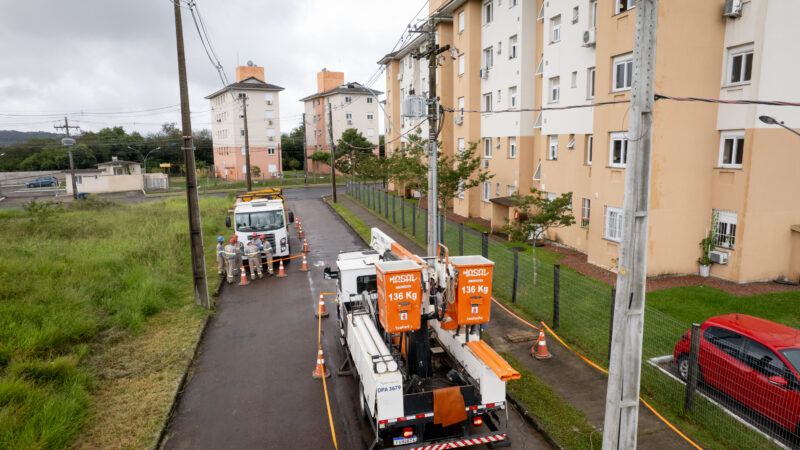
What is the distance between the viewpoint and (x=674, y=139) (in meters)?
15.8

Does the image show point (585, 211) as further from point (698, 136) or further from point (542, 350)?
point (542, 350)

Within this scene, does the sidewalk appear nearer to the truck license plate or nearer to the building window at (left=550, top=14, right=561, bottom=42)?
the truck license plate

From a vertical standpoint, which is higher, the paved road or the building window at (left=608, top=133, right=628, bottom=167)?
the building window at (left=608, top=133, right=628, bottom=167)

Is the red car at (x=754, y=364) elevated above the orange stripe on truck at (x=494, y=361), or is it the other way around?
the orange stripe on truck at (x=494, y=361)

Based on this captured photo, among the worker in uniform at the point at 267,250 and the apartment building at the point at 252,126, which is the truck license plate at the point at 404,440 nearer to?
the worker in uniform at the point at 267,250

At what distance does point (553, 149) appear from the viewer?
22.8 metres

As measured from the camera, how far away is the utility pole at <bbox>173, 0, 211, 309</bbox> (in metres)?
13.7

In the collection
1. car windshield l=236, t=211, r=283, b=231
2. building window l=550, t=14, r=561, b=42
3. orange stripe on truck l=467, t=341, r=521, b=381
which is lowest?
orange stripe on truck l=467, t=341, r=521, b=381

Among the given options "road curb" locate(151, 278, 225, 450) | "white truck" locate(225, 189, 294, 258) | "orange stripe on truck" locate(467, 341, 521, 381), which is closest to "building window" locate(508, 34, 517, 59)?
"white truck" locate(225, 189, 294, 258)

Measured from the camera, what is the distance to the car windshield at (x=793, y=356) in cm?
764

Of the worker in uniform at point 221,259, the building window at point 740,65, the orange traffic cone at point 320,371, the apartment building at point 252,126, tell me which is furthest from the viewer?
the apartment building at point 252,126

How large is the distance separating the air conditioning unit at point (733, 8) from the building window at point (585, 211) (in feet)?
26.2

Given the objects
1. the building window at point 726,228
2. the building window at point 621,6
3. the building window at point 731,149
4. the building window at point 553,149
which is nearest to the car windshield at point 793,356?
the building window at point 726,228

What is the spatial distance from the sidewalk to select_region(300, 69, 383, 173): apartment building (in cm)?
6633
